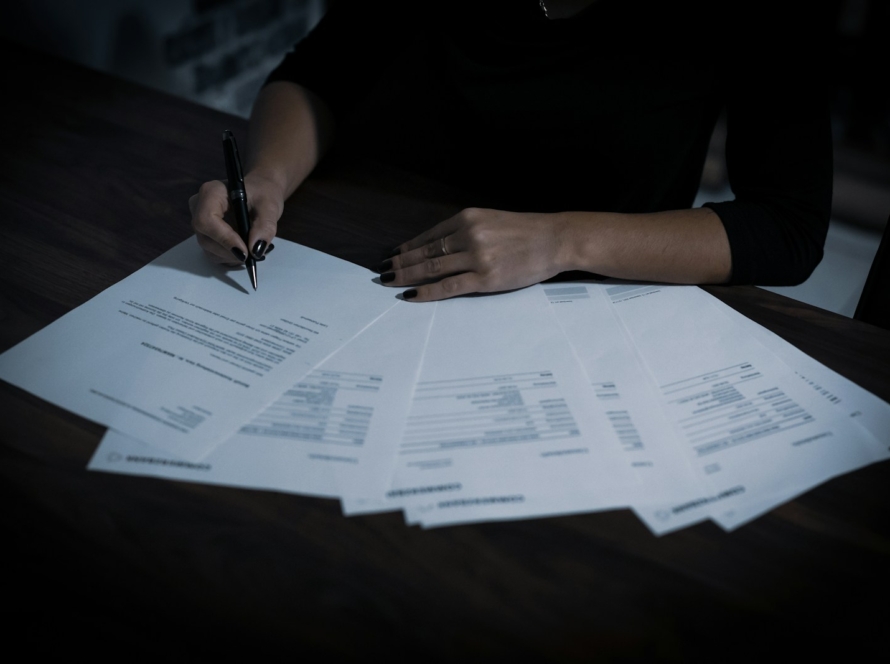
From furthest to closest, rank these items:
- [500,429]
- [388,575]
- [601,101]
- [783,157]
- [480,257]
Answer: [601,101]
[783,157]
[480,257]
[500,429]
[388,575]

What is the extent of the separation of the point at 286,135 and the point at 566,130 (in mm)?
426

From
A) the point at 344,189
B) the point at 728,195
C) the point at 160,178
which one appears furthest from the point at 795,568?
the point at 728,195

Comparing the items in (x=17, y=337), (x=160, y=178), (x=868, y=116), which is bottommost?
(x=17, y=337)

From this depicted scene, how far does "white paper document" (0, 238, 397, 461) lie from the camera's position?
2.22 feet

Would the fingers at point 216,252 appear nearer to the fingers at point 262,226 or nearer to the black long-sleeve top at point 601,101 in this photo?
the fingers at point 262,226

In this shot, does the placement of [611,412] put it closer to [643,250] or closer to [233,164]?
[643,250]

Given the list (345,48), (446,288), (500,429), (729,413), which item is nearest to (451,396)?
(500,429)

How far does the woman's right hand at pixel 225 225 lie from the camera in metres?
0.86

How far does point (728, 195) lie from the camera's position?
115 inches

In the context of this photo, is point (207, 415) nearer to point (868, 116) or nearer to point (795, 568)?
point (795, 568)

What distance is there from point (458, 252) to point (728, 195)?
2391 mm

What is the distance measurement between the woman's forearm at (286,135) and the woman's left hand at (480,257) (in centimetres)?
25

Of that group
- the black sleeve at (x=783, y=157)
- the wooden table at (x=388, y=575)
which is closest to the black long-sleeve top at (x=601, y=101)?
the black sleeve at (x=783, y=157)

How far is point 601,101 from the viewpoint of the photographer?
1071mm
